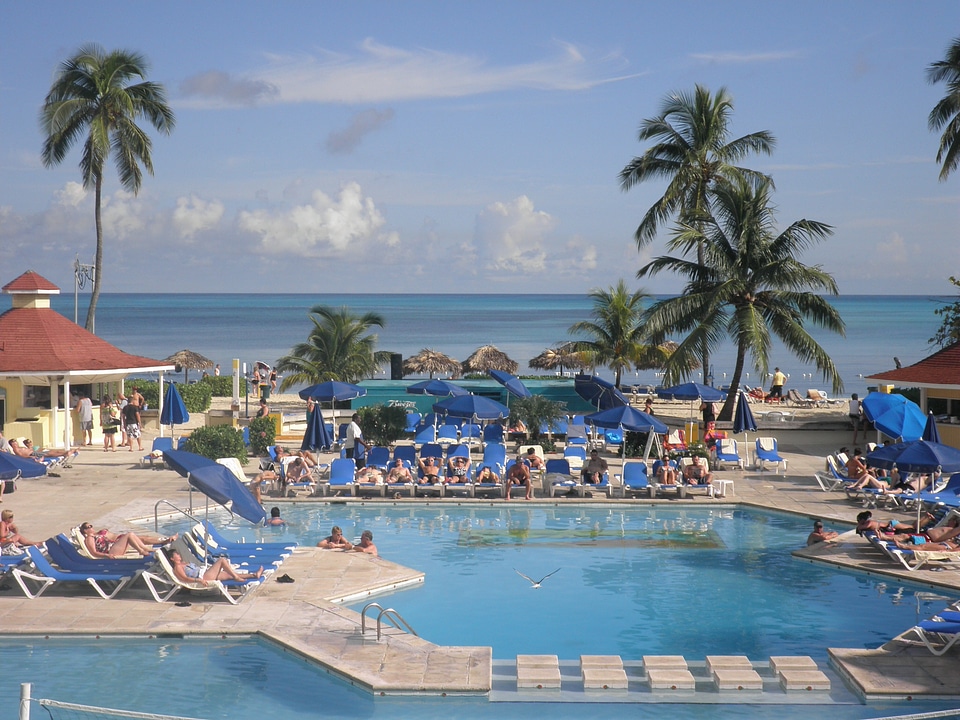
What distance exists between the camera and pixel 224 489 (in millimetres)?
12789

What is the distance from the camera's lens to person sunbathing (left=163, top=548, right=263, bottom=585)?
496 inches

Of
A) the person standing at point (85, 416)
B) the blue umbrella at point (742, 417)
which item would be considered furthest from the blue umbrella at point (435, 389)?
the person standing at point (85, 416)

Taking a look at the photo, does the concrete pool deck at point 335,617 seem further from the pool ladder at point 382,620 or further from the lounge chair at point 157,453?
the lounge chair at point 157,453

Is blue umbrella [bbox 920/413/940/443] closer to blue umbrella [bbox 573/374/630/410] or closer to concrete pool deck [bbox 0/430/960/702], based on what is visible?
concrete pool deck [bbox 0/430/960/702]

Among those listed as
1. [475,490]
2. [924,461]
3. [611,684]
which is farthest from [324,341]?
[611,684]

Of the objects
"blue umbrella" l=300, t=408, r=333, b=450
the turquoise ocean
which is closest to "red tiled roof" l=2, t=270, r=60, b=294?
"blue umbrella" l=300, t=408, r=333, b=450

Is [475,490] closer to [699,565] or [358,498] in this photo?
[358,498]

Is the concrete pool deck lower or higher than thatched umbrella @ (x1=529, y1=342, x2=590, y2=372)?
lower

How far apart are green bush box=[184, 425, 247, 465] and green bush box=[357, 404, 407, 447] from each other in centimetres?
435

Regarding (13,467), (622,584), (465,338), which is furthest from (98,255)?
(465,338)

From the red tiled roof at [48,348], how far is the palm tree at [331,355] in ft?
19.5

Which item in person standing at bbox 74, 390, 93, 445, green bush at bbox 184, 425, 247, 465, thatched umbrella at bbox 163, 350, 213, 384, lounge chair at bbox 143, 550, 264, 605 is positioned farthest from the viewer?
thatched umbrella at bbox 163, 350, 213, 384

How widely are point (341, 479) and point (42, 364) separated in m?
9.26

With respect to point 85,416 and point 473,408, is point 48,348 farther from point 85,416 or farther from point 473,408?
point 473,408
